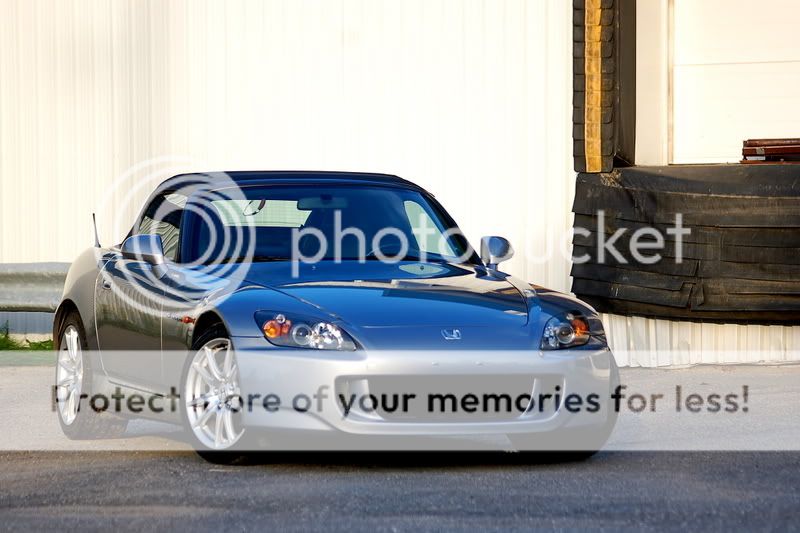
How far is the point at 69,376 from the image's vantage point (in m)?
8.77

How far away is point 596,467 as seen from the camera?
705cm

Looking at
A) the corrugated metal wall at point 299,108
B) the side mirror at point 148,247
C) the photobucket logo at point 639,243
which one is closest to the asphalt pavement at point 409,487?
the side mirror at point 148,247

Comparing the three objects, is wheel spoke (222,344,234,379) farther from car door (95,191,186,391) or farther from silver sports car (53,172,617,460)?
car door (95,191,186,391)

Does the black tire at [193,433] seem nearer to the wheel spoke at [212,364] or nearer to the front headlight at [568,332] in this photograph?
the wheel spoke at [212,364]

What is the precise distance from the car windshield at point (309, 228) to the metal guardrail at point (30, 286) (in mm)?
4887

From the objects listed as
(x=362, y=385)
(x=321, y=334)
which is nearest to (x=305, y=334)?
(x=321, y=334)

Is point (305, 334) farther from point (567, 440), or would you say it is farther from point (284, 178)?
point (284, 178)

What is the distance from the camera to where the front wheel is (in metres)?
6.90

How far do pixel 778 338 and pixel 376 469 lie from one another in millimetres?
6320

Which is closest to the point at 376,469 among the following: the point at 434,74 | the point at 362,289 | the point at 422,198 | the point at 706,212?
the point at 362,289

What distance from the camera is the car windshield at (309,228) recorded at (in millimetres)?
8016

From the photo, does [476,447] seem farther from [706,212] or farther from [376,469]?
[706,212]

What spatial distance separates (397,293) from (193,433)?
115 centimetres

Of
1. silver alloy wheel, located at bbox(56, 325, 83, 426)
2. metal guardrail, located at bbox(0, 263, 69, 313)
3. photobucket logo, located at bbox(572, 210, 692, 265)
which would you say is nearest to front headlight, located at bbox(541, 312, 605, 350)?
silver alloy wheel, located at bbox(56, 325, 83, 426)
